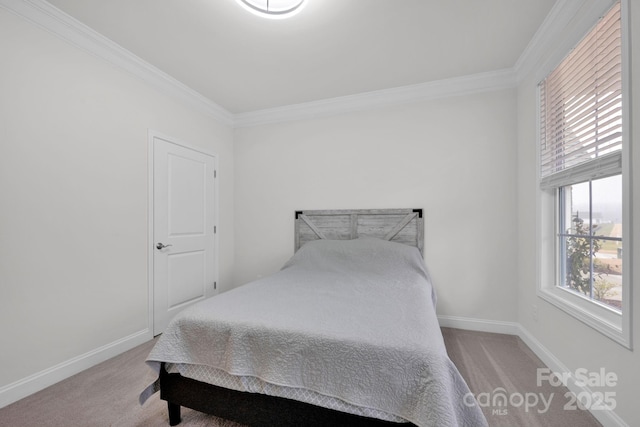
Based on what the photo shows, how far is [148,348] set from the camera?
96.0 inches

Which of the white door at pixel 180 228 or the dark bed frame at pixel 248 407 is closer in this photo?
Result: the dark bed frame at pixel 248 407

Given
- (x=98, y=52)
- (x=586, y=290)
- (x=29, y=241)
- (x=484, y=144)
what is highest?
(x=98, y=52)

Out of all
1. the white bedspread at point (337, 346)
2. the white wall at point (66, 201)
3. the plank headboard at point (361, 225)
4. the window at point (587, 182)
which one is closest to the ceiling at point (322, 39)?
the white wall at point (66, 201)

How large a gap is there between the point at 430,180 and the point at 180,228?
2.76 metres

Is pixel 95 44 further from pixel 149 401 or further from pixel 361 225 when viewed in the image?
pixel 361 225

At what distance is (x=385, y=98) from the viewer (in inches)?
121

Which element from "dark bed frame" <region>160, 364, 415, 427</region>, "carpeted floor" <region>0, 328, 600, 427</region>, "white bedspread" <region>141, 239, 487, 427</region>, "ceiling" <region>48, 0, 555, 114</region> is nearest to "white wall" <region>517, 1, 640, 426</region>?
"carpeted floor" <region>0, 328, 600, 427</region>

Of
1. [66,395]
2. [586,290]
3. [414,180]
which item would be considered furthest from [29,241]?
[586,290]

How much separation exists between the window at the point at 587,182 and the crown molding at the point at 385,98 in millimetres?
A: 573

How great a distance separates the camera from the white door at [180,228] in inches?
107

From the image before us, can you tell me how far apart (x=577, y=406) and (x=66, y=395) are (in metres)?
3.20

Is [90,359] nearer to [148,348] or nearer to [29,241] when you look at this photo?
[148,348]

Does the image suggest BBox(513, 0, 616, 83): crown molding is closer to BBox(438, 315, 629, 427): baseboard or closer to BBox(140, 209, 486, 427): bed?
BBox(140, 209, 486, 427): bed

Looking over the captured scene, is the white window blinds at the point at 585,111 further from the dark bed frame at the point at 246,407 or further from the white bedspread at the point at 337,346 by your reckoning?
the dark bed frame at the point at 246,407
